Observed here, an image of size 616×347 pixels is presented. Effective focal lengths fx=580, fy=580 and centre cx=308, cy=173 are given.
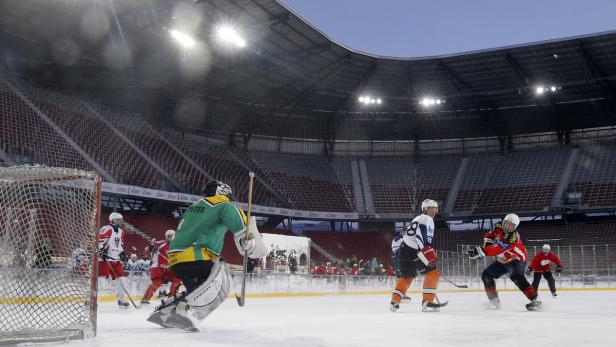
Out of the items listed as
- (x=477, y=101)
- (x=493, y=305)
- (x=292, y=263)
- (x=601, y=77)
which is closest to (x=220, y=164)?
(x=292, y=263)

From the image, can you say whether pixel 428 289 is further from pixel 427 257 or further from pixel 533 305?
pixel 533 305

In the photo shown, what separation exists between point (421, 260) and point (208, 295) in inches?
184

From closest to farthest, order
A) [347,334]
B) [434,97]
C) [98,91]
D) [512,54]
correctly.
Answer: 1. [347,334]
2. [512,54]
3. [98,91]
4. [434,97]

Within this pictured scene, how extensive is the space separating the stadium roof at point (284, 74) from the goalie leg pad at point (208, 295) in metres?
21.1

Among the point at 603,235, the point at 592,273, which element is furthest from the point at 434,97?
the point at 592,273

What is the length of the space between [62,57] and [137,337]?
26.7 m

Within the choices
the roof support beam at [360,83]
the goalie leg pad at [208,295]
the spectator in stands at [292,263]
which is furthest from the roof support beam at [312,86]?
the goalie leg pad at [208,295]

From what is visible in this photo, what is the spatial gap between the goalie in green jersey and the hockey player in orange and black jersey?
559 cm

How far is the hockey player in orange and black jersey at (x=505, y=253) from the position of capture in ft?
32.9

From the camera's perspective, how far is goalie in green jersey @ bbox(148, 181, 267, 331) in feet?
18.0

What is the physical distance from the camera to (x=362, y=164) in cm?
4041

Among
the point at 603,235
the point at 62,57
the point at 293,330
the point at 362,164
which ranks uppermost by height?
the point at 62,57

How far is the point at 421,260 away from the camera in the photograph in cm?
924

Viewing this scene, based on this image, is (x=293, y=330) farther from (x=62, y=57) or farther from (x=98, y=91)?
(x=98, y=91)
